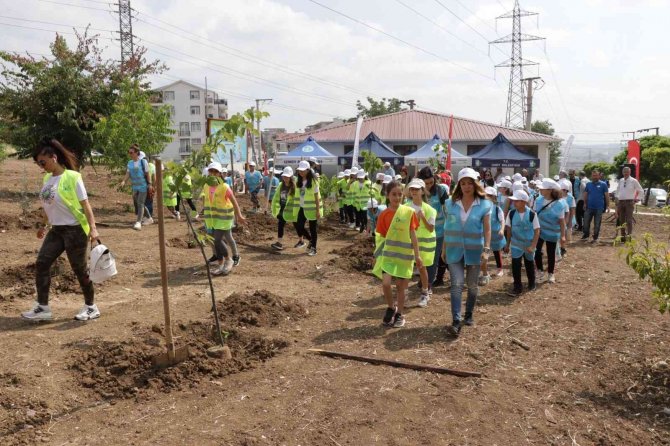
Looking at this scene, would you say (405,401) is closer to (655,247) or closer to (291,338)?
(291,338)

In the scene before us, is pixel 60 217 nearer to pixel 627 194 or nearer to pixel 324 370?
pixel 324 370

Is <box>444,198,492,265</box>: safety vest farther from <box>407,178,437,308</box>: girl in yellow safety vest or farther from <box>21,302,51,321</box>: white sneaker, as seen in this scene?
<box>21,302,51,321</box>: white sneaker

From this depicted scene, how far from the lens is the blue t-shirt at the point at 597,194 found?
13180mm

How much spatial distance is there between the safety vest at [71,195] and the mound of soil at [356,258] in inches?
179

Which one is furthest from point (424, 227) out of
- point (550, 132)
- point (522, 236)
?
point (550, 132)

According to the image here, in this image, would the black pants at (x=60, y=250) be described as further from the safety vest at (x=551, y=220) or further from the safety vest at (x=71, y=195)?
the safety vest at (x=551, y=220)

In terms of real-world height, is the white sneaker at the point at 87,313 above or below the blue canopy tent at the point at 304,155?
below

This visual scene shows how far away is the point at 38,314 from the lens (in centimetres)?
604

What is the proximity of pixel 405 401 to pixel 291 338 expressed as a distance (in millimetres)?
1802

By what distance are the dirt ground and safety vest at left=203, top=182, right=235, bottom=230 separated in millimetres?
881

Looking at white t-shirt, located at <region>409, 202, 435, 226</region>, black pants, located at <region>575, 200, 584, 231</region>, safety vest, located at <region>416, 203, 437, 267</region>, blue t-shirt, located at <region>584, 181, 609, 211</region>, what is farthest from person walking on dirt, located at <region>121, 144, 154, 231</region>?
black pants, located at <region>575, 200, 584, 231</region>

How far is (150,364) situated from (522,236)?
5.22 meters

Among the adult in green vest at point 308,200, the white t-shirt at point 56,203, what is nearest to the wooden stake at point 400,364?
the white t-shirt at point 56,203

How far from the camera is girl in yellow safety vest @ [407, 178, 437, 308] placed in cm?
644
